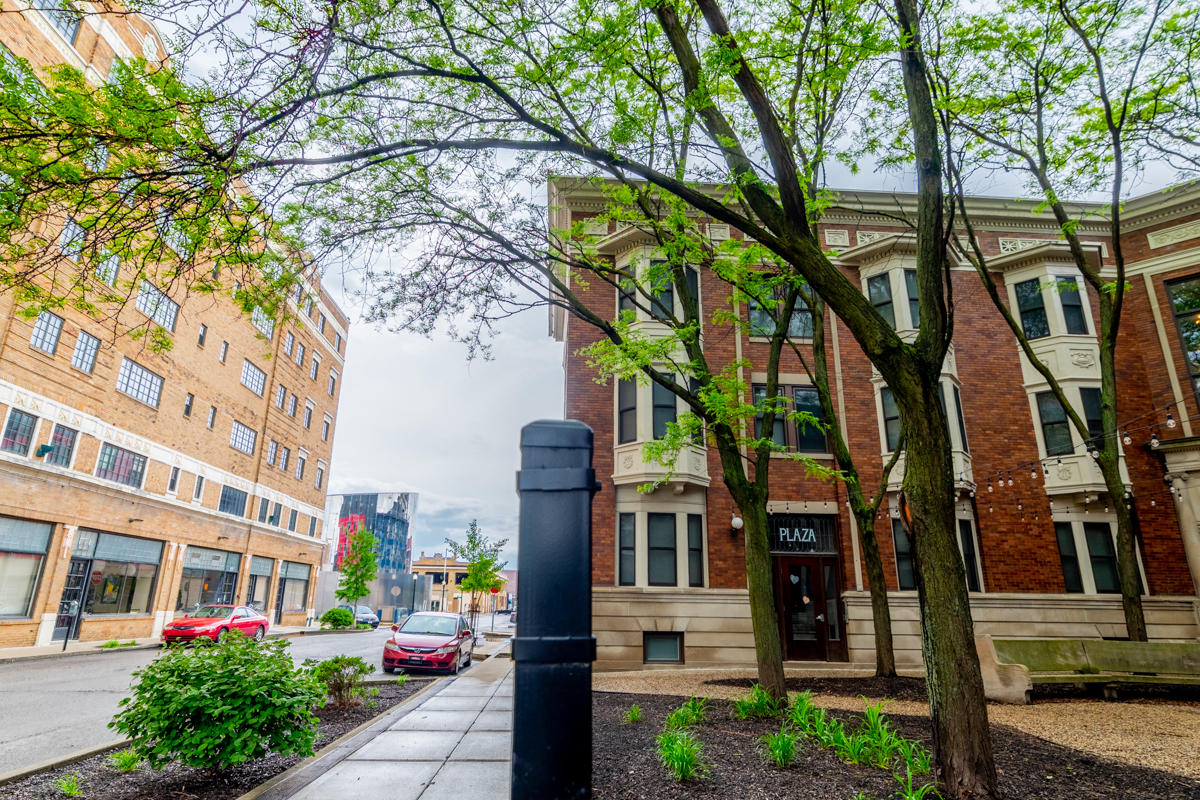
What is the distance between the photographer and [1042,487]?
17.6 m

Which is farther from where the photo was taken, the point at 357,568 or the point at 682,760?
the point at 357,568

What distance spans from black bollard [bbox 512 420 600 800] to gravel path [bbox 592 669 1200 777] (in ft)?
24.1

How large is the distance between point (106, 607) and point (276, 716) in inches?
925

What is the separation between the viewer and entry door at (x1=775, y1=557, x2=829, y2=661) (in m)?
16.5

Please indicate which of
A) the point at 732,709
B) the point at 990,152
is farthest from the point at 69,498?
the point at 990,152

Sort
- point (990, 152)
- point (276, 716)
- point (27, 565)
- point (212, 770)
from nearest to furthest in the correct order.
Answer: point (276, 716) → point (212, 770) → point (990, 152) → point (27, 565)

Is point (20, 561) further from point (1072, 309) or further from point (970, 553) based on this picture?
point (1072, 309)

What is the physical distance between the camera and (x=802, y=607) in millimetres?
16938

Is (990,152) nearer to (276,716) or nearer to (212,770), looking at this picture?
(276,716)

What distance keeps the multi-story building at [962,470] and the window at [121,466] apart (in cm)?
1746

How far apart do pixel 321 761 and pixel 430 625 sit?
11815 mm

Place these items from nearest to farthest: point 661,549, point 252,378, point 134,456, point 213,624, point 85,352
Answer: point 661,549
point 213,624
point 85,352
point 134,456
point 252,378

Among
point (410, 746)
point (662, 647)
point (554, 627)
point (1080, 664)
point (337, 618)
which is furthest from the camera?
point (337, 618)

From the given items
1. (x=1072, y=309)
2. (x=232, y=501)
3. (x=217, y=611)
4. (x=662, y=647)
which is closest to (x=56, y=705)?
(x=662, y=647)
